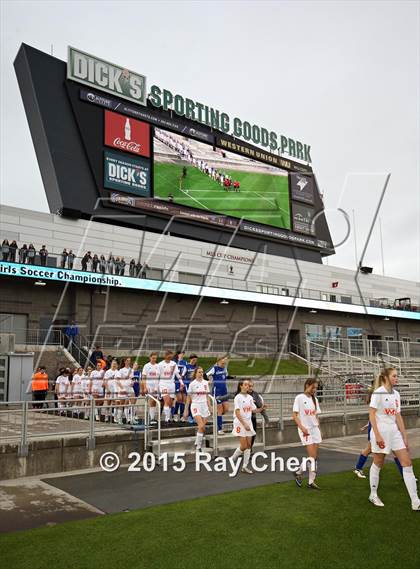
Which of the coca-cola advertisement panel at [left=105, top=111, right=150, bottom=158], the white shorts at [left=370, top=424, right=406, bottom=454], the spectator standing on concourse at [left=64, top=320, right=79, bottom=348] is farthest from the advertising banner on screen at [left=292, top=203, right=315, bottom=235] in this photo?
the white shorts at [left=370, top=424, right=406, bottom=454]

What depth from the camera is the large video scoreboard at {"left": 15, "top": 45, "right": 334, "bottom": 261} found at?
34312mm

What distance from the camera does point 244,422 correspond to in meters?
10.1

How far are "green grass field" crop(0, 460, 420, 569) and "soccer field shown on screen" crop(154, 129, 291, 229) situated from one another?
32348 millimetres

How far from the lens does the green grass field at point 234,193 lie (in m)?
39.2

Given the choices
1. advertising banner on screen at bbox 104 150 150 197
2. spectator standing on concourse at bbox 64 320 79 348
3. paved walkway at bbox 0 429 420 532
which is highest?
advertising banner on screen at bbox 104 150 150 197

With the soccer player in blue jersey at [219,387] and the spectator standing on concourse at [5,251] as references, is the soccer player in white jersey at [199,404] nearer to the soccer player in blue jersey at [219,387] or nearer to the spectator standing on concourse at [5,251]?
the soccer player in blue jersey at [219,387]

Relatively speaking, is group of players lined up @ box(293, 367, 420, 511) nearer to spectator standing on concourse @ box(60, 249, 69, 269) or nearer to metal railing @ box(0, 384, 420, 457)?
metal railing @ box(0, 384, 420, 457)

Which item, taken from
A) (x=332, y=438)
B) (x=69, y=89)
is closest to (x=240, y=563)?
(x=332, y=438)

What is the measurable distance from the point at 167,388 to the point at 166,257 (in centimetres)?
2500

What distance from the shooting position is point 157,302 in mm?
34938

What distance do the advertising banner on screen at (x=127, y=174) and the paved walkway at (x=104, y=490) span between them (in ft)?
91.1

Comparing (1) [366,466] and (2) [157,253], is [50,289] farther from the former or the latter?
(1) [366,466]

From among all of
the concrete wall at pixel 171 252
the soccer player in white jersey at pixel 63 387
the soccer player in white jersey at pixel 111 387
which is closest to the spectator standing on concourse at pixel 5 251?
the concrete wall at pixel 171 252

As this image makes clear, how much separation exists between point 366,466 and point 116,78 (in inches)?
1393
